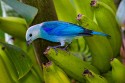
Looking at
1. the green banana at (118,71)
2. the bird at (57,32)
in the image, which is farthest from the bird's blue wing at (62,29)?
the green banana at (118,71)

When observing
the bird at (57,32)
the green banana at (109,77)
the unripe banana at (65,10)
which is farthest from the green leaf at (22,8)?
the green banana at (109,77)

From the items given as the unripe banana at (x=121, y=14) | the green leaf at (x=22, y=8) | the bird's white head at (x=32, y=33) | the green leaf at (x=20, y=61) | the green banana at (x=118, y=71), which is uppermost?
the green leaf at (x=22, y=8)

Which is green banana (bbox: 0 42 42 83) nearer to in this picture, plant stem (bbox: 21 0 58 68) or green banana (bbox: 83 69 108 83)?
plant stem (bbox: 21 0 58 68)

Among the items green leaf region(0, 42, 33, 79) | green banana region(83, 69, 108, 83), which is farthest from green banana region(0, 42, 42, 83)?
green banana region(83, 69, 108, 83)

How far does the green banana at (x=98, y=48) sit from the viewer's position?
0.85 metres

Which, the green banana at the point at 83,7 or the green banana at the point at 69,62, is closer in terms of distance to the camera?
the green banana at the point at 69,62

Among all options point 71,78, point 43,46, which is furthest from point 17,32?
point 71,78

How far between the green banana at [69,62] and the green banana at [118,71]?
0.07 m

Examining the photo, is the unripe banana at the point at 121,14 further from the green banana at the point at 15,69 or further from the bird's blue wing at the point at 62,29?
the green banana at the point at 15,69

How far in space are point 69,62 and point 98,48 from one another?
107 millimetres

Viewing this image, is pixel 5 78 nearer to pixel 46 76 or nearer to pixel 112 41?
pixel 46 76

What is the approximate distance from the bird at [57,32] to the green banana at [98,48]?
0.07m

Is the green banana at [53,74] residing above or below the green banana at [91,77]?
above

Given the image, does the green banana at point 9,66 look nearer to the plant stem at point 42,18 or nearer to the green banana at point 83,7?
the plant stem at point 42,18
